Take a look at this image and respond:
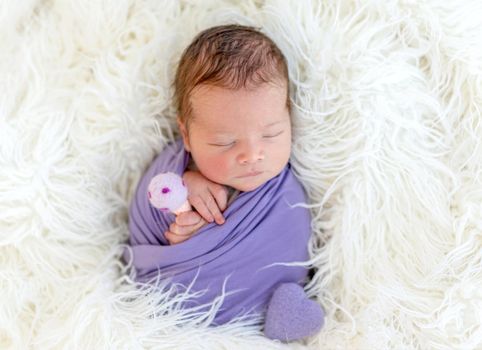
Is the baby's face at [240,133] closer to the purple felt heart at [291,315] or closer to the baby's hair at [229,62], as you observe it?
the baby's hair at [229,62]

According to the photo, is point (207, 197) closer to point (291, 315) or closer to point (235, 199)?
point (235, 199)

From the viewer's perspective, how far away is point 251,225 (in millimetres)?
1145

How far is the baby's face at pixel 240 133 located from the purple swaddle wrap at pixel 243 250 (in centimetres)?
6

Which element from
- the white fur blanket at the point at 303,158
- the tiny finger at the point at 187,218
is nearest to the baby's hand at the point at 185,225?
the tiny finger at the point at 187,218

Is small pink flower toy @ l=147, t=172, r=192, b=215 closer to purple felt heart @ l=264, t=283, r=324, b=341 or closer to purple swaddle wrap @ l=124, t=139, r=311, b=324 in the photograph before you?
purple swaddle wrap @ l=124, t=139, r=311, b=324

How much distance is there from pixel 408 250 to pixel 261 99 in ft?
1.31

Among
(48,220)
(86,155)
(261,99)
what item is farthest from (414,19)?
(48,220)

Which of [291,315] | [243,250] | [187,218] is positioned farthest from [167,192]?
[291,315]

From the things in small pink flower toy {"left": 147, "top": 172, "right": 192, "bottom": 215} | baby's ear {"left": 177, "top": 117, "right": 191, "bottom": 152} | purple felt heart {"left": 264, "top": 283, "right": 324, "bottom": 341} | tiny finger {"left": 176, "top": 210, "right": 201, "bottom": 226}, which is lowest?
purple felt heart {"left": 264, "top": 283, "right": 324, "bottom": 341}

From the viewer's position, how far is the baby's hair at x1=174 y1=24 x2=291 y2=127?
1.04 m

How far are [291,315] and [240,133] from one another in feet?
1.19

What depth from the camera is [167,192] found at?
109 cm

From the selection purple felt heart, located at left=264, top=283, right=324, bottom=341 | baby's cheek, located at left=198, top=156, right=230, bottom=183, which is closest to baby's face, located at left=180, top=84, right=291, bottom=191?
baby's cheek, located at left=198, top=156, right=230, bottom=183

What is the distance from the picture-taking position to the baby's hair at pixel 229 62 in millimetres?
1042
